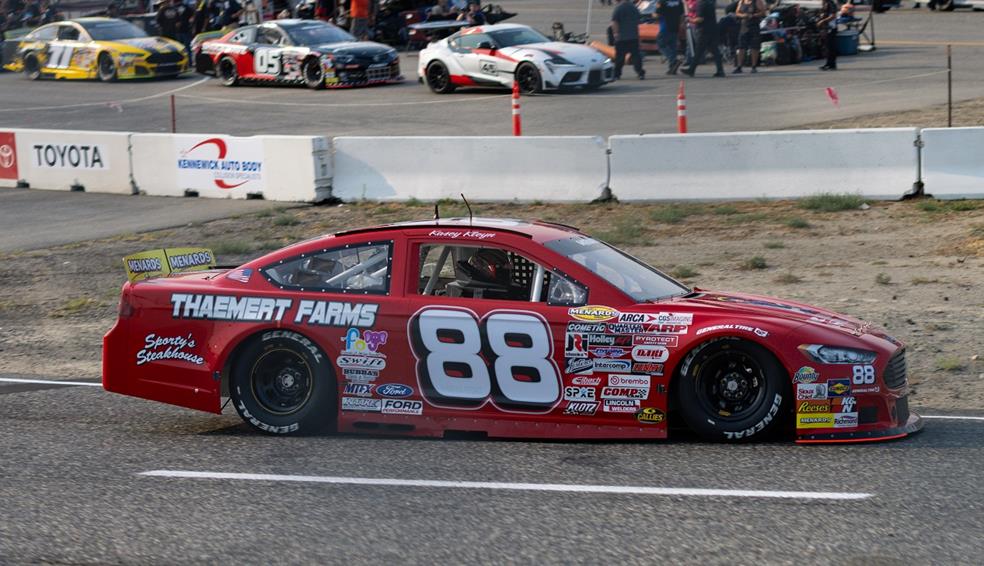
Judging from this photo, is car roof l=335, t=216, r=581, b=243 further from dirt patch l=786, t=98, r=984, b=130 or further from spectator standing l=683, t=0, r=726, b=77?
spectator standing l=683, t=0, r=726, b=77

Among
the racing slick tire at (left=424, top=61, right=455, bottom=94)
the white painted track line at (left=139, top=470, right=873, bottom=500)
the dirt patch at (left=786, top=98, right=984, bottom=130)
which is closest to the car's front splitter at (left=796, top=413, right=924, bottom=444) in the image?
the white painted track line at (left=139, top=470, right=873, bottom=500)

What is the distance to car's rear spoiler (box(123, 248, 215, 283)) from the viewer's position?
27.4 ft

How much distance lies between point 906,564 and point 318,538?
2544mm

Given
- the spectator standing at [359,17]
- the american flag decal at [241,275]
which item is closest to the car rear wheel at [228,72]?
the spectator standing at [359,17]

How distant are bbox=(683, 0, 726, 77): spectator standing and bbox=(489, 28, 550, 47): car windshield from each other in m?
3.34

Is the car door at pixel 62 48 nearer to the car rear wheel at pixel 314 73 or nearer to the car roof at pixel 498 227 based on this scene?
the car rear wheel at pixel 314 73

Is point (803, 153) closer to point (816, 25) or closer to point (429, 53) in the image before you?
point (429, 53)

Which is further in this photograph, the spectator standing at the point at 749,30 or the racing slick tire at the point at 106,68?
the racing slick tire at the point at 106,68

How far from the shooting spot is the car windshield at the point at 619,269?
7633 millimetres

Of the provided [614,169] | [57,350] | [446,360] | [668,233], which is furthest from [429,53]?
[446,360]

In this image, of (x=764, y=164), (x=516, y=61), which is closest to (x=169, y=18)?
(x=516, y=61)

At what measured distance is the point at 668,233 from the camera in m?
15.3

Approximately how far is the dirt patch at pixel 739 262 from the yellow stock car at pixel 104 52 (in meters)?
16.8

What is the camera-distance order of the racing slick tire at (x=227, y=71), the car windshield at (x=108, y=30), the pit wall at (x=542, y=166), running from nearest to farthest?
the pit wall at (x=542, y=166) < the racing slick tire at (x=227, y=71) < the car windshield at (x=108, y=30)
